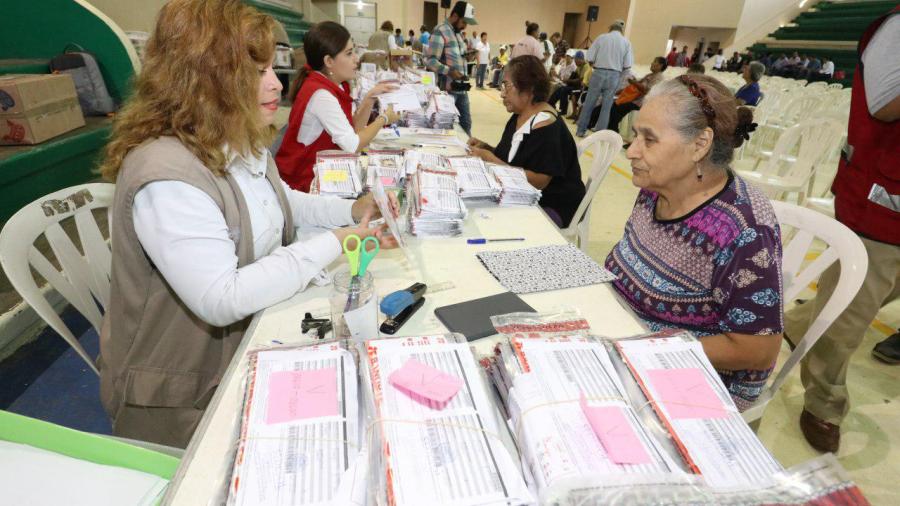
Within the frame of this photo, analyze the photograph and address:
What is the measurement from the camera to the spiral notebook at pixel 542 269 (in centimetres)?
127

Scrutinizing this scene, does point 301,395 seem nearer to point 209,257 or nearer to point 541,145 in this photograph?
point 209,257

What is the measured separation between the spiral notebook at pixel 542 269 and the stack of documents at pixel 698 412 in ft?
1.49

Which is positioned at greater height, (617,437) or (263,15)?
(263,15)

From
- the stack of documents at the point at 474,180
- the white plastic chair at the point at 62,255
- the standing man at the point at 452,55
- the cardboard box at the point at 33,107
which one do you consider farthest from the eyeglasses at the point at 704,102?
the standing man at the point at 452,55

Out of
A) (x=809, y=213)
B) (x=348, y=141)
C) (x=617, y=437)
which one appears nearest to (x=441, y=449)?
(x=617, y=437)

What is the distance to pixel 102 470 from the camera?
0.65m

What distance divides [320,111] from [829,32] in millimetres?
21093

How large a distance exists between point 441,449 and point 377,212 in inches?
40.4

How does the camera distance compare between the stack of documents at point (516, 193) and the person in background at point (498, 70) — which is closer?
the stack of documents at point (516, 193)

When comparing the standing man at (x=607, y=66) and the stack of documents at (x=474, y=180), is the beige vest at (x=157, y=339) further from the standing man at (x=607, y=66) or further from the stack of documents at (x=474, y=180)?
the standing man at (x=607, y=66)

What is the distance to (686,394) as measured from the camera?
712mm

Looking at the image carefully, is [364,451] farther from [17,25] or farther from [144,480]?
[17,25]

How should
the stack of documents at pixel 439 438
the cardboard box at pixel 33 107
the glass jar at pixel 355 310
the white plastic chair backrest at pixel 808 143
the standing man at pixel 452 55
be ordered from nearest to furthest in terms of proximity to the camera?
the stack of documents at pixel 439 438, the glass jar at pixel 355 310, the cardboard box at pixel 33 107, the white plastic chair backrest at pixel 808 143, the standing man at pixel 452 55

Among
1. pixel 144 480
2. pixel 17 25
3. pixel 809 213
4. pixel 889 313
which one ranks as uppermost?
pixel 17 25
